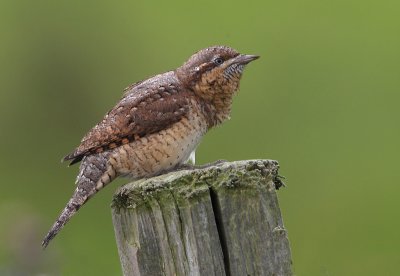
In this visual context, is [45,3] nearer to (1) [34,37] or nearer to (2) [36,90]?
(1) [34,37]

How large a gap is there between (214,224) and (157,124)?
1341 mm

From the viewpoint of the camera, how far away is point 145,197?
13.5 feet

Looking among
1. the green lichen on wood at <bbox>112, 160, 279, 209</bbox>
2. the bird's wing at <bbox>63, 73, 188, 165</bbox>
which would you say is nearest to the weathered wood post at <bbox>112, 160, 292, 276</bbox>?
the green lichen on wood at <bbox>112, 160, 279, 209</bbox>

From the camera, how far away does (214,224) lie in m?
4.01

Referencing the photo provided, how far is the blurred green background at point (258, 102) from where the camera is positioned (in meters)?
10.6

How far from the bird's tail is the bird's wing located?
4 centimetres

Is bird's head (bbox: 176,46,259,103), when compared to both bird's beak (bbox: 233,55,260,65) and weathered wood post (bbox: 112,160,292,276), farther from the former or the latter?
weathered wood post (bbox: 112,160,292,276)

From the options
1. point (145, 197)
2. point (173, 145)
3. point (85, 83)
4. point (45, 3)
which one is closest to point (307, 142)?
point (85, 83)

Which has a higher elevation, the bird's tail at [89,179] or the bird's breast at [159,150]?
the bird's breast at [159,150]

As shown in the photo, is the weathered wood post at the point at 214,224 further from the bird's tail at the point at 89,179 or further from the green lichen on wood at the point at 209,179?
the bird's tail at the point at 89,179

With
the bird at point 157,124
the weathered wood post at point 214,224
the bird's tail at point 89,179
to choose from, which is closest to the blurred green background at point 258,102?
the bird at point 157,124

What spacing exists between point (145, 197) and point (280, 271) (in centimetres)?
50

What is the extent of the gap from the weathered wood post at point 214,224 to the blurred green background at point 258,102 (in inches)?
129

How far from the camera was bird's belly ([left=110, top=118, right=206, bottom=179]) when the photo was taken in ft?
17.1
